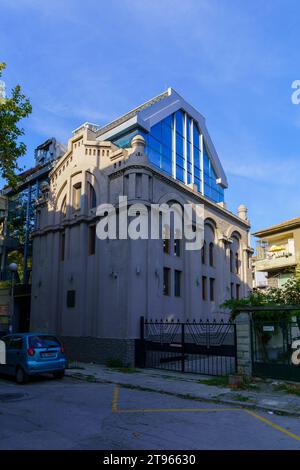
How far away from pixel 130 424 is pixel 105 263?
11568mm

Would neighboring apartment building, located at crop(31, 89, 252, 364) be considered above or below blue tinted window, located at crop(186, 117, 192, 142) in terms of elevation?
below

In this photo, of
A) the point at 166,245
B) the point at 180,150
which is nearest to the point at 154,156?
the point at 180,150

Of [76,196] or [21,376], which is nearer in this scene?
[21,376]

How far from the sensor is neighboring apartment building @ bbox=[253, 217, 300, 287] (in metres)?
33.3

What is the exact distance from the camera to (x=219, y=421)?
324 inches

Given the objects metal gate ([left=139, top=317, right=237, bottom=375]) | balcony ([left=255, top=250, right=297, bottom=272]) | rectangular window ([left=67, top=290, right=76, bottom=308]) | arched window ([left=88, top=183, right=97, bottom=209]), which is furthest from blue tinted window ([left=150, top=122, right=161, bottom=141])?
metal gate ([left=139, top=317, right=237, bottom=375])

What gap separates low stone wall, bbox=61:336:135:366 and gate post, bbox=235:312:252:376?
5320 millimetres

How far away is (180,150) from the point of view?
3133 centimetres

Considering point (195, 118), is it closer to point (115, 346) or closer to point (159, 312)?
point (159, 312)

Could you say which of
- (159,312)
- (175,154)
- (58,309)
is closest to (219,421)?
(159,312)

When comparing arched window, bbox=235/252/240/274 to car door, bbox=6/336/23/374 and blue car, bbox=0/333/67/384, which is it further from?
car door, bbox=6/336/23/374

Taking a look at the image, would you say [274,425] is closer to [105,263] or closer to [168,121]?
[105,263]

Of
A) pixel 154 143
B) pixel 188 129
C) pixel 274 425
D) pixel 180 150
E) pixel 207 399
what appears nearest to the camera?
pixel 274 425
